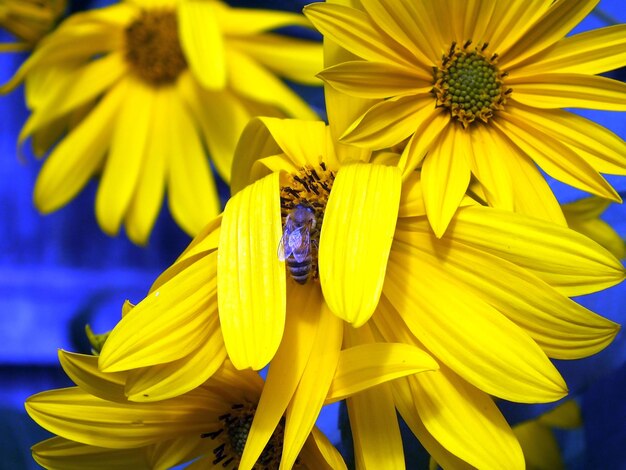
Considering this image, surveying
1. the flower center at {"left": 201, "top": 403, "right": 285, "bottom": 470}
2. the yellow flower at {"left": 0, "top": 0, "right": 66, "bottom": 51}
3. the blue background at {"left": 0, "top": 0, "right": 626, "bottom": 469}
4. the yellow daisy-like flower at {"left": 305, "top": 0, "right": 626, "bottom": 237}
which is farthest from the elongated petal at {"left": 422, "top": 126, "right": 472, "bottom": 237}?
the yellow flower at {"left": 0, "top": 0, "right": 66, "bottom": 51}

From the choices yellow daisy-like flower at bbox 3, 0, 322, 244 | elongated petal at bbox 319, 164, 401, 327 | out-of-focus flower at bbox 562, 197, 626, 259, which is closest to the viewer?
elongated petal at bbox 319, 164, 401, 327

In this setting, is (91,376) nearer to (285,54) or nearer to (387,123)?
(387,123)

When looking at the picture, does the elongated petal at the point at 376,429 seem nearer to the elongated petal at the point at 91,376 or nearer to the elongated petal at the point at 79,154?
the elongated petal at the point at 91,376

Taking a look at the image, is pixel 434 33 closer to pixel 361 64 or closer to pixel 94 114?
pixel 361 64

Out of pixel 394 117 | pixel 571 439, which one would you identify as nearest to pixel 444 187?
pixel 394 117

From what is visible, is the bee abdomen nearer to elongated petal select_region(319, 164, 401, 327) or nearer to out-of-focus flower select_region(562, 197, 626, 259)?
elongated petal select_region(319, 164, 401, 327)
